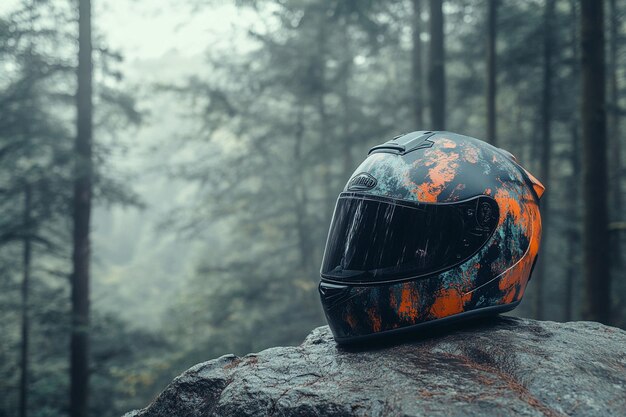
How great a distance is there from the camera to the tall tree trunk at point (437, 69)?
855 centimetres

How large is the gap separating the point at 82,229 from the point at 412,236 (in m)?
7.53

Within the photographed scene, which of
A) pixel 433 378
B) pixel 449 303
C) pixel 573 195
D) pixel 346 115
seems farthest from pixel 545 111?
pixel 433 378

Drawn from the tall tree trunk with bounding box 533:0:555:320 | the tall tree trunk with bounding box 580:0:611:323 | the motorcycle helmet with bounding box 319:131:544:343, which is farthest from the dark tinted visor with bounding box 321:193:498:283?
the tall tree trunk with bounding box 533:0:555:320

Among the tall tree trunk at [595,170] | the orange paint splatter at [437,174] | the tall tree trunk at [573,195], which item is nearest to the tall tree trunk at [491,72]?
the tall tree trunk at [573,195]

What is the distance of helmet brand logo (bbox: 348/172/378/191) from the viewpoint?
2.77 metres

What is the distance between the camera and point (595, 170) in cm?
572

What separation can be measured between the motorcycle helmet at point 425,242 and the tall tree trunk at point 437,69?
19.5ft

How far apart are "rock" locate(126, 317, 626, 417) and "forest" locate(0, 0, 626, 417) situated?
12.4 ft

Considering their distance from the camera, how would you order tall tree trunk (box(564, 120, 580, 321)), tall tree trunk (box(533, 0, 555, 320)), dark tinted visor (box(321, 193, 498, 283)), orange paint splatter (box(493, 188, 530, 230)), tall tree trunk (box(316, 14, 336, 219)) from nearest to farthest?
dark tinted visor (box(321, 193, 498, 283)), orange paint splatter (box(493, 188, 530, 230)), tall tree trunk (box(533, 0, 555, 320)), tall tree trunk (box(564, 120, 580, 321)), tall tree trunk (box(316, 14, 336, 219))

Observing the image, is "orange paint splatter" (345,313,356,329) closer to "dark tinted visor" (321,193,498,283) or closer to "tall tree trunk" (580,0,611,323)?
"dark tinted visor" (321,193,498,283)

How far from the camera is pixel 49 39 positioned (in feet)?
29.1

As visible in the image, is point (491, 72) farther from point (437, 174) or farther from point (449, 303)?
point (449, 303)

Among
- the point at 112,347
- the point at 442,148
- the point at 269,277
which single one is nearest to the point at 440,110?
the point at 442,148

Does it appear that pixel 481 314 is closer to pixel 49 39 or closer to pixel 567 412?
pixel 567 412
